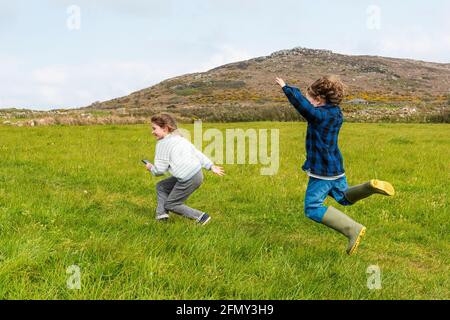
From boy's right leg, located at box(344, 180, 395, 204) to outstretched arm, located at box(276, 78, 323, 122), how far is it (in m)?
1.10

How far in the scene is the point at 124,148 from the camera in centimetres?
1761

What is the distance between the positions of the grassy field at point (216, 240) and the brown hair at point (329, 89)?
6.98 ft

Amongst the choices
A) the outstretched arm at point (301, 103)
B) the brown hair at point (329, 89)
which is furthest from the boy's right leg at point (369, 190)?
the brown hair at point (329, 89)

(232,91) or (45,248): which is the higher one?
(232,91)

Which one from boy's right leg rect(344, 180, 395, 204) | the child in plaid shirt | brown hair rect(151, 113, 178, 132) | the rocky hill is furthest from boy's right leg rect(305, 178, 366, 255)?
the rocky hill

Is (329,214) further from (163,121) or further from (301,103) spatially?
(163,121)

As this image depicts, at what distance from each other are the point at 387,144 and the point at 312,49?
17244 cm

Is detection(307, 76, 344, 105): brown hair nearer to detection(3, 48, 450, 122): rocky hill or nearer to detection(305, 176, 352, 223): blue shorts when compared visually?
detection(305, 176, 352, 223): blue shorts

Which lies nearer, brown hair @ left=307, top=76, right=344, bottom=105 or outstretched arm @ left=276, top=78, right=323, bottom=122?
outstretched arm @ left=276, top=78, right=323, bottom=122

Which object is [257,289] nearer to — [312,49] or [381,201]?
[381,201]

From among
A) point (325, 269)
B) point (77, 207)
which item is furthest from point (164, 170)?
point (325, 269)

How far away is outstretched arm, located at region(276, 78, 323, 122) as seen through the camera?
539 centimetres

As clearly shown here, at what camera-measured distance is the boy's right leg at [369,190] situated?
219 inches

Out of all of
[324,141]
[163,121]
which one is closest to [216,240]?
[324,141]
